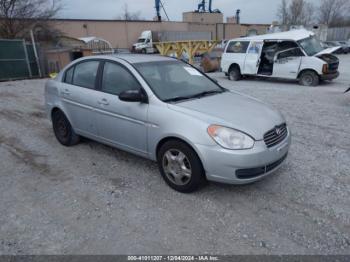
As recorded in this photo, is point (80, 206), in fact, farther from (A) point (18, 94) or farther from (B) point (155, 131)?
(A) point (18, 94)

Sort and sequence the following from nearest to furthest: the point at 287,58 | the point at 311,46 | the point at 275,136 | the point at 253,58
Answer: the point at 275,136 < the point at 311,46 < the point at 287,58 < the point at 253,58

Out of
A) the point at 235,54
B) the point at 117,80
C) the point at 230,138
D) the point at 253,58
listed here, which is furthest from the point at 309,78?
the point at 230,138

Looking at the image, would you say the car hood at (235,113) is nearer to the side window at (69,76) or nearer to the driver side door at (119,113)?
the driver side door at (119,113)

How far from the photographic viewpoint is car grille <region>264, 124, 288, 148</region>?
9.87 ft

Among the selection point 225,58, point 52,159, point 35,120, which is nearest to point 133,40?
point 225,58

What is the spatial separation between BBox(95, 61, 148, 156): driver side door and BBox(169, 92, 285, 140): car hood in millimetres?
525

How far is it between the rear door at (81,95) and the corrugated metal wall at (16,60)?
1259cm

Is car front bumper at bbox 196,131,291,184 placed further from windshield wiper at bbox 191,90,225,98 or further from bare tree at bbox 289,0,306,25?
bare tree at bbox 289,0,306,25

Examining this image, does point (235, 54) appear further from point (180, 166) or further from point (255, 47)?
point (180, 166)

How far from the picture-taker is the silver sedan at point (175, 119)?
2896 mm

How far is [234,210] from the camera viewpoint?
296 centimetres

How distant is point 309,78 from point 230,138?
9.12 metres

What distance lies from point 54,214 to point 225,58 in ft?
37.7

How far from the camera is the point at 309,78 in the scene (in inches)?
415
